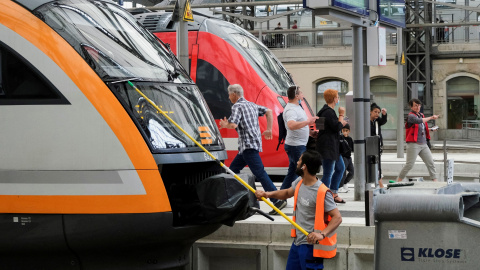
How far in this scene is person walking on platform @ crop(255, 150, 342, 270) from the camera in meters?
6.70

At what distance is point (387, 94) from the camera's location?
137 ft

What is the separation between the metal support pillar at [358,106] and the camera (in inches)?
499

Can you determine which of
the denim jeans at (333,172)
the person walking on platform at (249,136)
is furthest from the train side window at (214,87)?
the person walking on platform at (249,136)

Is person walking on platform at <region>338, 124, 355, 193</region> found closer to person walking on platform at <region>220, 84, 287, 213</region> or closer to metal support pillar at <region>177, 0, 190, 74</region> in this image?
person walking on platform at <region>220, 84, 287, 213</region>

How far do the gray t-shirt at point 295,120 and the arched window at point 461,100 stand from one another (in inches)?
1185

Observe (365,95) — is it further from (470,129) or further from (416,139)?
(470,129)

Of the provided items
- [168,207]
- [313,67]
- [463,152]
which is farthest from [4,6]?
[313,67]

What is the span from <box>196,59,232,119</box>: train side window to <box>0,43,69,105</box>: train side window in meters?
7.32

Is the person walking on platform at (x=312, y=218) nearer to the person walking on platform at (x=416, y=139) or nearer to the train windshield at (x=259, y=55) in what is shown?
the person walking on platform at (x=416, y=139)

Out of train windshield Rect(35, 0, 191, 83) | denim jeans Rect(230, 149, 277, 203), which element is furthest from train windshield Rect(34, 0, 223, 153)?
denim jeans Rect(230, 149, 277, 203)

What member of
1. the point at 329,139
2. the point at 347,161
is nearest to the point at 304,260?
the point at 329,139

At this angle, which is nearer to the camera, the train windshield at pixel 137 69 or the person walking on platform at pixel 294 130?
the train windshield at pixel 137 69

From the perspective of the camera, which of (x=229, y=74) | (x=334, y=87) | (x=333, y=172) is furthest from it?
(x=334, y=87)

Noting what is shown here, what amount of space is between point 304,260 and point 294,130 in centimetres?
440
